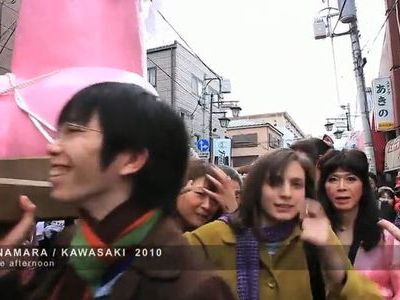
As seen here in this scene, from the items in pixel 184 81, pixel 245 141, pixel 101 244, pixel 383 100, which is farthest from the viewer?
pixel 245 141

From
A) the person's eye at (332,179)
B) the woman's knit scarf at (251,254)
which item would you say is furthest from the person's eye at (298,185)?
the person's eye at (332,179)

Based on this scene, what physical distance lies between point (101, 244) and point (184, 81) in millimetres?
18060

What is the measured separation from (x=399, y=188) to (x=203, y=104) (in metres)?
15.0

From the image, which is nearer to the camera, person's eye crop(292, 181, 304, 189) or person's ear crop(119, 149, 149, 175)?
person's ear crop(119, 149, 149, 175)

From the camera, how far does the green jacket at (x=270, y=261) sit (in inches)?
55.3

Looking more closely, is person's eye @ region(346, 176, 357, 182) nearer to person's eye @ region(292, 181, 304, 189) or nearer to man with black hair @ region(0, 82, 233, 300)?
person's eye @ region(292, 181, 304, 189)

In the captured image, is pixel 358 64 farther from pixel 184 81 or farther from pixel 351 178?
pixel 184 81

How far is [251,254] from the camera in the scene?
1.44 meters

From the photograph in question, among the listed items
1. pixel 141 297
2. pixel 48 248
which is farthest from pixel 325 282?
pixel 48 248

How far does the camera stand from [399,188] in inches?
189

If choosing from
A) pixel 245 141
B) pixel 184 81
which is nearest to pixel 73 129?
pixel 184 81

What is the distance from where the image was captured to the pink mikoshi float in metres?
1.64

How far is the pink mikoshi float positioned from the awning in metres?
9.42

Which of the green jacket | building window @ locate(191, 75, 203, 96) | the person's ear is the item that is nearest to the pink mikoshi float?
the green jacket
